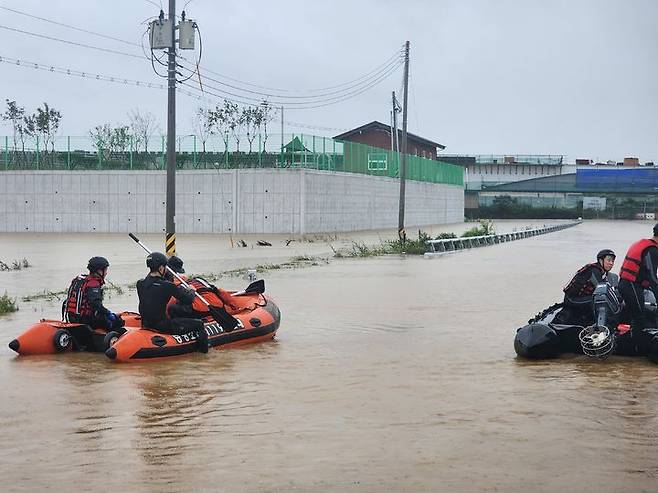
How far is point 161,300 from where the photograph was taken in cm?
1212

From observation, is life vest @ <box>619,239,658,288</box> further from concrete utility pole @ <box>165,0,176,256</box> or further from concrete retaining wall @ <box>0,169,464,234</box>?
concrete retaining wall @ <box>0,169,464,234</box>

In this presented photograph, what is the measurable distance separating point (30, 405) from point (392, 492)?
4.55 meters

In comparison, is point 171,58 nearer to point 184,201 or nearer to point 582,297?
point 582,297

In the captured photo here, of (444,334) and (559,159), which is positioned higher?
(559,159)

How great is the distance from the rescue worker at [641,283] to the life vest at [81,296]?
674 cm

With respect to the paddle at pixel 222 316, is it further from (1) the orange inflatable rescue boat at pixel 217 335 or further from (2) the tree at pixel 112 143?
(2) the tree at pixel 112 143

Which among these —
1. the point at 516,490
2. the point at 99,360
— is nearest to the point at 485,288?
the point at 99,360

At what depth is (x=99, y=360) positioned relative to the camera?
1210 cm

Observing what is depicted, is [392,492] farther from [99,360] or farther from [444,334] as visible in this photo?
[444,334]

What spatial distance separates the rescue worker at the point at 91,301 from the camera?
12375mm

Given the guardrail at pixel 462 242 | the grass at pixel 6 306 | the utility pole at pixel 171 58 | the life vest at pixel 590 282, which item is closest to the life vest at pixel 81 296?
the grass at pixel 6 306

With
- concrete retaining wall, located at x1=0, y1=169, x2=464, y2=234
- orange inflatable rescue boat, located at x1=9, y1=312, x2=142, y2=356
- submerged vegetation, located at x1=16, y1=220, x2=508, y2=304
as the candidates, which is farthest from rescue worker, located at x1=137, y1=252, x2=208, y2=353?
concrete retaining wall, located at x1=0, y1=169, x2=464, y2=234

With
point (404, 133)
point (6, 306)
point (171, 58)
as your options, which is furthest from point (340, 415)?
point (404, 133)

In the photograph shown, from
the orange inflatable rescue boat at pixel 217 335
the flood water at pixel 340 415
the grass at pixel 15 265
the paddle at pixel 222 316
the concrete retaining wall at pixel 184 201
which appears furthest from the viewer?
the concrete retaining wall at pixel 184 201
